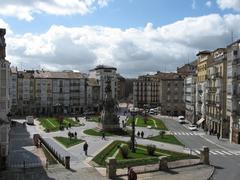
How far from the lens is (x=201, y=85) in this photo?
11312 cm

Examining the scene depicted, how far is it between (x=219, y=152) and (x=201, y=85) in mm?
50306

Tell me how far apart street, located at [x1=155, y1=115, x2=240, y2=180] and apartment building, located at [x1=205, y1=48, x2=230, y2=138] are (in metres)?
2.96

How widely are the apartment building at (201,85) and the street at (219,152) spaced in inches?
400

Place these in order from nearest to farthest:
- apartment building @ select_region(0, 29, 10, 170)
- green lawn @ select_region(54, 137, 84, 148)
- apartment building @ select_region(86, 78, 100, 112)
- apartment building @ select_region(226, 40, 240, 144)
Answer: apartment building @ select_region(0, 29, 10, 170) → green lawn @ select_region(54, 137, 84, 148) → apartment building @ select_region(226, 40, 240, 144) → apartment building @ select_region(86, 78, 100, 112)

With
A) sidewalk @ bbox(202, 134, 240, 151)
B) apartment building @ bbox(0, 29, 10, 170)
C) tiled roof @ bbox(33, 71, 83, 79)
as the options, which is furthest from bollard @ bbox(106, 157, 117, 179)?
tiled roof @ bbox(33, 71, 83, 79)

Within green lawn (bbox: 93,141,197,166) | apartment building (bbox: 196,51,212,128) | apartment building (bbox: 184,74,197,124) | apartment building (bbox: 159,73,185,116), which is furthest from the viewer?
apartment building (bbox: 159,73,185,116)

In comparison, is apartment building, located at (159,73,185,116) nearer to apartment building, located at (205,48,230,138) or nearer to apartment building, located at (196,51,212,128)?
apartment building, located at (196,51,212,128)

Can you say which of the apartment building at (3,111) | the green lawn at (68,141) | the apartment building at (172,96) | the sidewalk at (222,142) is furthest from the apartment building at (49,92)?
the apartment building at (3,111)

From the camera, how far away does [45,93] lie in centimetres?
15250

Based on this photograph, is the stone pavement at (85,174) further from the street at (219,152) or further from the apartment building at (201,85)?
the apartment building at (201,85)

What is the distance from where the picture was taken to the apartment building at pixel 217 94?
87.3 m

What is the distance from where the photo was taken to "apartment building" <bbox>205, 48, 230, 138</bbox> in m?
87.3

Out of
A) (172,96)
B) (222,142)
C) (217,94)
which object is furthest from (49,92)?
(222,142)

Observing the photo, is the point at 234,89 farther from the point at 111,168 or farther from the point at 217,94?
the point at 111,168
